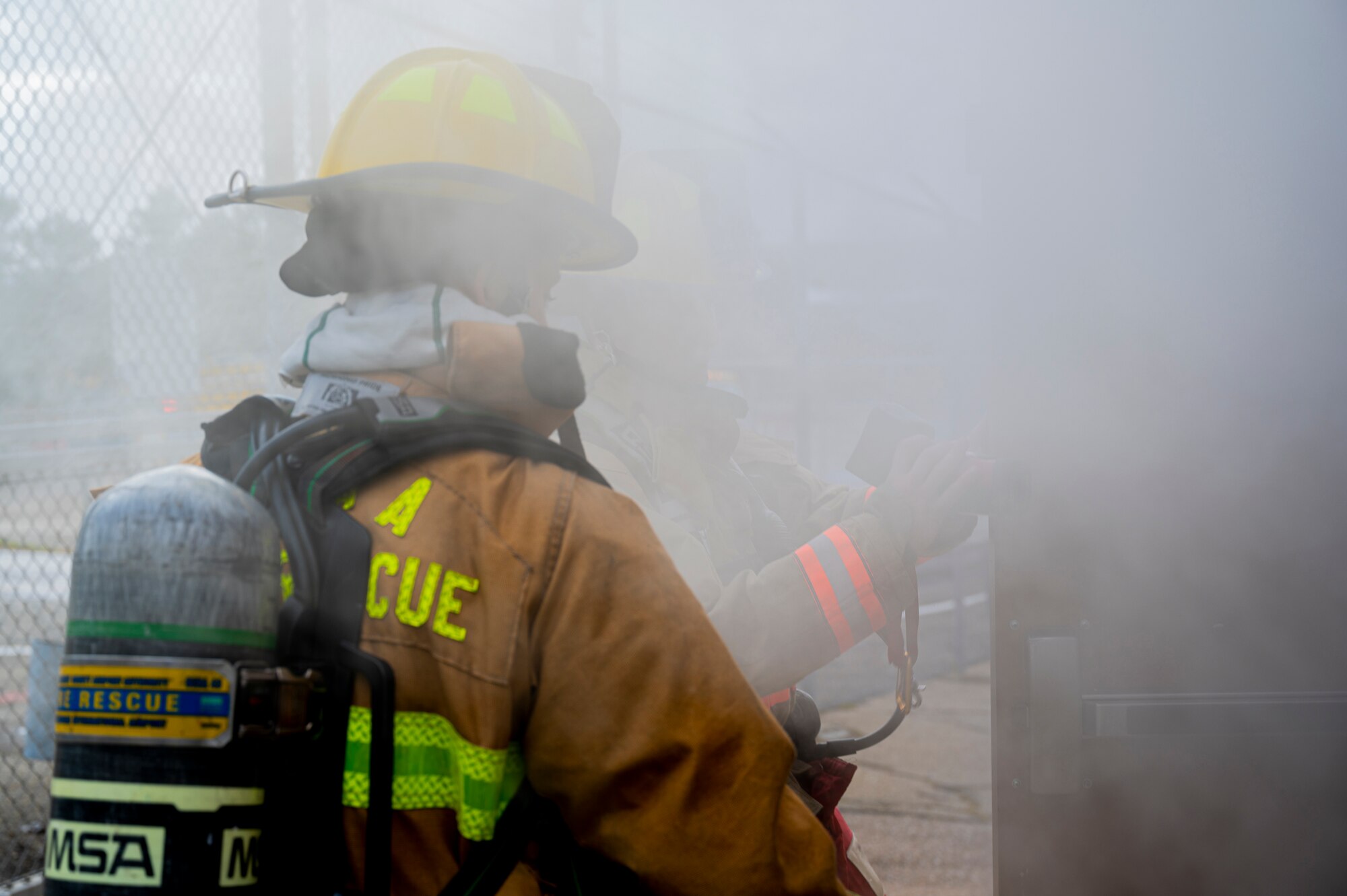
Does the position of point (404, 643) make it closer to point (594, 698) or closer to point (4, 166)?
point (594, 698)

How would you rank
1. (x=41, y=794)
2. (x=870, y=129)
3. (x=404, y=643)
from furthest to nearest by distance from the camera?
(x=41, y=794), (x=870, y=129), (x=404, y=643)

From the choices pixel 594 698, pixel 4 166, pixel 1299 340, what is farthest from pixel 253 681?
pixel 4 166

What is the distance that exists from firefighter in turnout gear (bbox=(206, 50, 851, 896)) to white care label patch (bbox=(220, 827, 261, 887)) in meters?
0.09

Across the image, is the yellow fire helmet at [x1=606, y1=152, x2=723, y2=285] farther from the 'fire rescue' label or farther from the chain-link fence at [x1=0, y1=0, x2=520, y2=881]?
the 'fire rescue' label

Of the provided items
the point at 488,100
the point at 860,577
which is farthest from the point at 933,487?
the point at 488,100

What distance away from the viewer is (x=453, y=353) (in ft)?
3.05

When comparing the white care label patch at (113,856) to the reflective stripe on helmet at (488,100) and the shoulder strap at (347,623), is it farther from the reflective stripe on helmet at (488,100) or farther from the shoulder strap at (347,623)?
the reflective stripe on helmet at (488,100)

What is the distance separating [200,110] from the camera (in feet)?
8.60

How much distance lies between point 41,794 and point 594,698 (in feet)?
9.05

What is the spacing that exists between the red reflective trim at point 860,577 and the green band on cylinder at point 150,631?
0.91 m

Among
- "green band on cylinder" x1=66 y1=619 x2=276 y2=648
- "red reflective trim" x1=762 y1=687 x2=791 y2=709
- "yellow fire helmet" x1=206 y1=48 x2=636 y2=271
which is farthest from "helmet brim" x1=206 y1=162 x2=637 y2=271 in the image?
"red reflective trim" x1=762 y1=687 x2=791 y2=709

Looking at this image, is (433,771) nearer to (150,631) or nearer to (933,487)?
(150,631)

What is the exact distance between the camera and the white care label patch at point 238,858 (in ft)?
2.47

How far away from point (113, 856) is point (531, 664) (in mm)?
345
